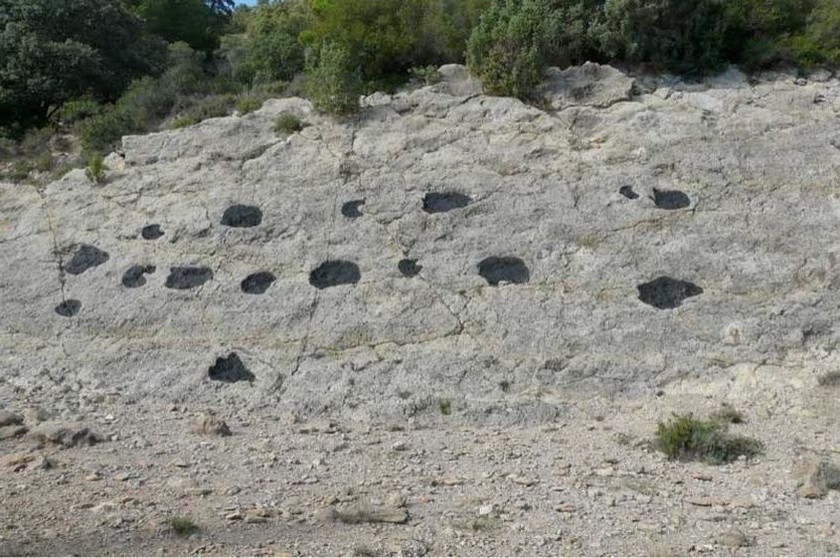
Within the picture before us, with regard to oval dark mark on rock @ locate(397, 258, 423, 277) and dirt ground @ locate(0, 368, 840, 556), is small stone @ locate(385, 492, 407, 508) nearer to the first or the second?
dirt ground @ locate(0, 368, 840, 556)

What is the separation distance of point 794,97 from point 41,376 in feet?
36.9

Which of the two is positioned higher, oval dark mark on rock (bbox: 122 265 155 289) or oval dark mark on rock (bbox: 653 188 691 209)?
oval dark mark on rock (bbox: 653 188 691 209)

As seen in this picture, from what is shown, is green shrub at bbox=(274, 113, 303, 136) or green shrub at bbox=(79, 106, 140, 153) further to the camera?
green shrub at bbox=(79, 106, 140, 153)

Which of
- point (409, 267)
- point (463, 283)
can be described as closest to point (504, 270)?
point (463, 283)

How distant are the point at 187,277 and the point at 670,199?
21.5 ft

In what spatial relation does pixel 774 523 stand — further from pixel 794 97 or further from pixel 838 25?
pixel 838 25

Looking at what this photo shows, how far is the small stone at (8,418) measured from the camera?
867 centimetres

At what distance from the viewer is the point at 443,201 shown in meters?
11.8

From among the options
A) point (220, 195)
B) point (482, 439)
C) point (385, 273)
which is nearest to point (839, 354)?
point (482, 439)

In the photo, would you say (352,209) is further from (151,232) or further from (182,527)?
(182,527)

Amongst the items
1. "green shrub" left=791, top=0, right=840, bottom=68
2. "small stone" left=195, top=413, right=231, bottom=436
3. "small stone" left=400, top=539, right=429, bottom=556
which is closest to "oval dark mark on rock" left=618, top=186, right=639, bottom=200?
"green shrub" left=791, top=0, right=840, bottom=68

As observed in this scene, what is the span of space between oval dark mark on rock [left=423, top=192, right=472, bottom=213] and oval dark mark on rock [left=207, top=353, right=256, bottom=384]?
134 inches

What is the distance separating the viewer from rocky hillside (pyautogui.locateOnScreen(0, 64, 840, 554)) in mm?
8633

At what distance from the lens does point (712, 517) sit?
675 cm
